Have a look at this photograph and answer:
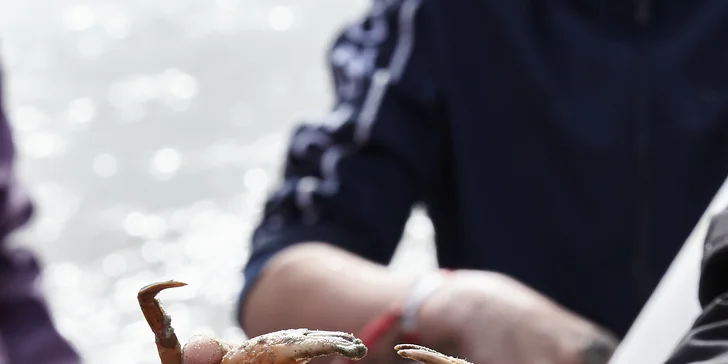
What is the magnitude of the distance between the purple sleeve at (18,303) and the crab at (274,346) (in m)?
0.37

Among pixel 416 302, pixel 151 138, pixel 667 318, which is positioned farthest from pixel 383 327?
pixel 151 138

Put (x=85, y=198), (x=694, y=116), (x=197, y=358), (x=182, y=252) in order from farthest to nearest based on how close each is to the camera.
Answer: (x=85, y=198) → (x=182, y=252) → (x=694, y=116) → (x=197, y=358)

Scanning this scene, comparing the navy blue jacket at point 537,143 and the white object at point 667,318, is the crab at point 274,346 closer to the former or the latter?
the white object at point 667,318

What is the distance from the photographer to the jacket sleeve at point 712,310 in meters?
0.23

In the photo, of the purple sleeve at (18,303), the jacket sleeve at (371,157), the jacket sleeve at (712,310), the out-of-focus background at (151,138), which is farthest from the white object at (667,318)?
the out-of-focus background at (151,138)

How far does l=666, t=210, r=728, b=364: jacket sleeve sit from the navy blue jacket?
0.85 ft

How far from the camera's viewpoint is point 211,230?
3.92 feet

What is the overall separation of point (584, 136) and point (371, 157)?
0.44 ft

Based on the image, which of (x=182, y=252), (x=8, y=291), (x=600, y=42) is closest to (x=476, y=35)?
(x=600, y=42)

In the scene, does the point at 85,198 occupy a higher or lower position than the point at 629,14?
lower

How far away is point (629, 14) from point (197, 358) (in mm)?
409

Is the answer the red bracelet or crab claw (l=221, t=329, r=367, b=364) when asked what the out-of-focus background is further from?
crab claw (l=221, t=329, r=367, b=364)

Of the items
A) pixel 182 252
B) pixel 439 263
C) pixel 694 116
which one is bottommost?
pixel 182 252

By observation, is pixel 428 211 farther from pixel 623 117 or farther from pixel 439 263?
pixel 623 117
